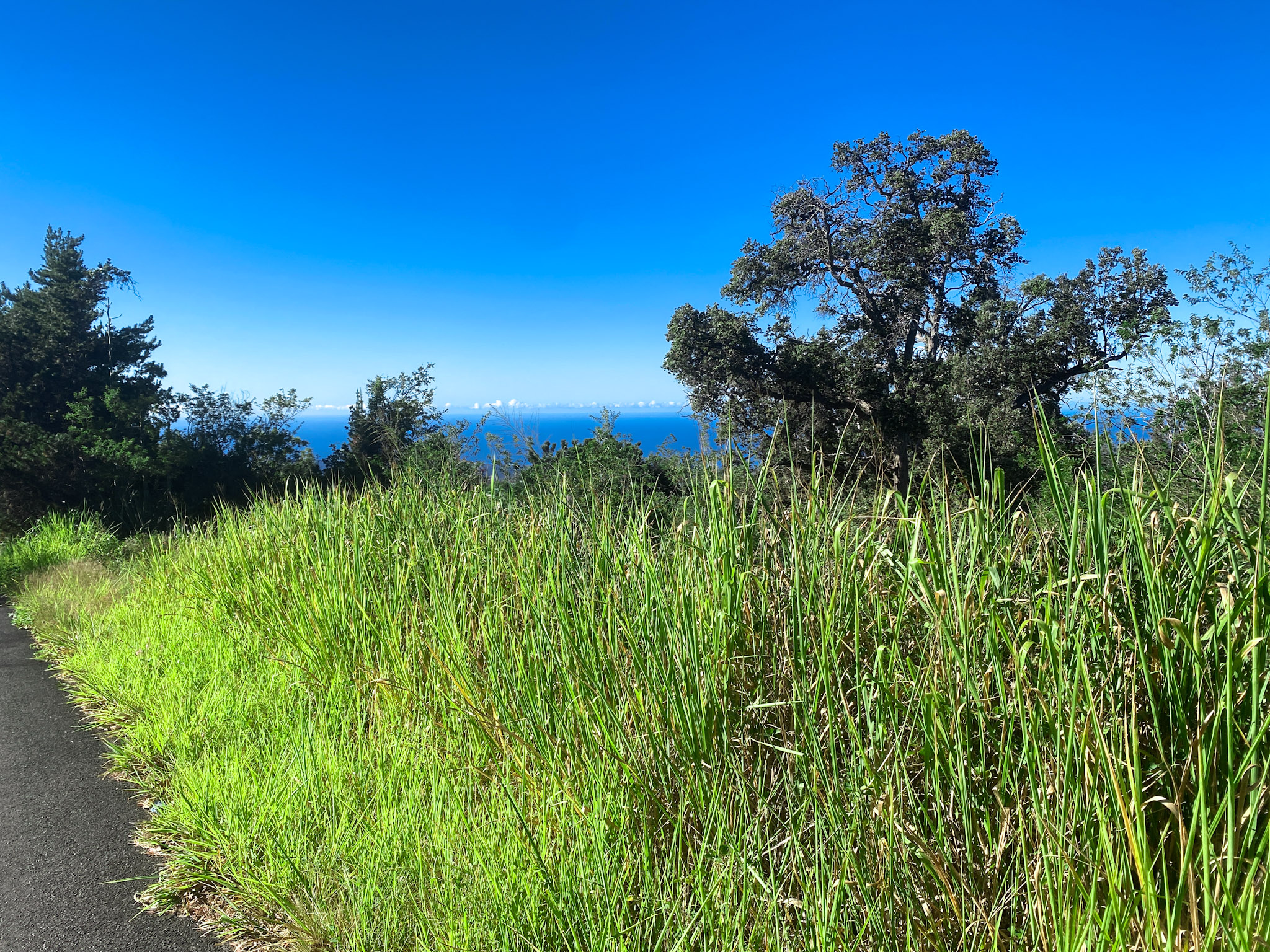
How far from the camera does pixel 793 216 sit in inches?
673

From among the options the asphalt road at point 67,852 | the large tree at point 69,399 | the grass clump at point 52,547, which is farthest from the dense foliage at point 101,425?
the asphalt road at point 67,852

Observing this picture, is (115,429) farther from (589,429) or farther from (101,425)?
(589,429)

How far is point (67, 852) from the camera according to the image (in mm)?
2549

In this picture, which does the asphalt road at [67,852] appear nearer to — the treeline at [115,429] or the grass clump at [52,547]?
the grass clump at [52,547]

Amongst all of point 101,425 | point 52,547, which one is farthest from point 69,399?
point 52,547

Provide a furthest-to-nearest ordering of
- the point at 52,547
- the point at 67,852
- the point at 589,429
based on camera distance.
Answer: the point at 589,429 < the point at 52,547 < the point at 67,852

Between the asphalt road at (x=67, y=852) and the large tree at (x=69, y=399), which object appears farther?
the large tree at (x=69, y=399)

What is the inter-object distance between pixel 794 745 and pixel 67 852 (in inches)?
107

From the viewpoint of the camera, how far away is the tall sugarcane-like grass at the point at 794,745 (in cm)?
115

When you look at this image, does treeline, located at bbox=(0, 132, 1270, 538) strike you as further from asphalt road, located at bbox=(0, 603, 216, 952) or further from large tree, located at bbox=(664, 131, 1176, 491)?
Result: asphalt road, located at bbox=(0, 603, 216, 952)

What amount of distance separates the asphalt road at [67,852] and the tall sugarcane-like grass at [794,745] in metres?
0.14

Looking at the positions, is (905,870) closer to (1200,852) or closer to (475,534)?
(1200,852)

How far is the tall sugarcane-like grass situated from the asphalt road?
0.14m

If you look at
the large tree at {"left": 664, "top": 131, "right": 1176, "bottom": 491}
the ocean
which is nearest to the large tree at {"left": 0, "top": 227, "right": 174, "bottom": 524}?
the ocean
